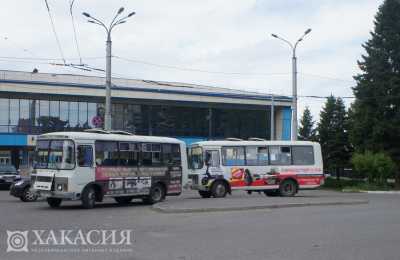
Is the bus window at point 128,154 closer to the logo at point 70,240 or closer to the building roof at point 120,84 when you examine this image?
the logo at point 70,240

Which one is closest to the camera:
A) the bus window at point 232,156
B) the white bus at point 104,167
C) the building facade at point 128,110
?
the white bus at point 104,167

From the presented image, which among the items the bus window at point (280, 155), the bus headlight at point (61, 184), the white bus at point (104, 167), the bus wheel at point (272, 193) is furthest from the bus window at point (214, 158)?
the bus headlight at point (61, 184)

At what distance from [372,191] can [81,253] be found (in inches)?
1285

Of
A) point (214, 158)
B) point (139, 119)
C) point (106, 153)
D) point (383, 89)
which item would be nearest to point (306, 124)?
point (139, 119)

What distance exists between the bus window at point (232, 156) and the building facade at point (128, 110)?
2753 centimetres

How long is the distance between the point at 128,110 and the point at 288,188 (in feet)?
107

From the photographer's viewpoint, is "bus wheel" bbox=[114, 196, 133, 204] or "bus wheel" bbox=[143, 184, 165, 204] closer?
"bus wheel" bbox=[143, 184, 165, 204]

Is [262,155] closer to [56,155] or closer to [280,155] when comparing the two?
[280,155]

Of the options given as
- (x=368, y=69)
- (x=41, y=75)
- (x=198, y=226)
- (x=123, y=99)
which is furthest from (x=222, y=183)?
(x=41, y=75)

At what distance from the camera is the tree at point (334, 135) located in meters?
58.4

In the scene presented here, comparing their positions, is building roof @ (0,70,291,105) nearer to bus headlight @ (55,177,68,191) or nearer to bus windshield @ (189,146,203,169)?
bus windshield @ (189,146,203,169)

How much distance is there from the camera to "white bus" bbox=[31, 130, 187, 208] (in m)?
20.4

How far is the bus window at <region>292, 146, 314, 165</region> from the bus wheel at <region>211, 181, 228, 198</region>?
13.7 ft

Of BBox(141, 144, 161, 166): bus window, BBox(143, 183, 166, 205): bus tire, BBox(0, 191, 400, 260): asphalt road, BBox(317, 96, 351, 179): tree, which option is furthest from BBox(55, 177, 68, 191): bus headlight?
BBox(317, 96, 351, 179): tree
